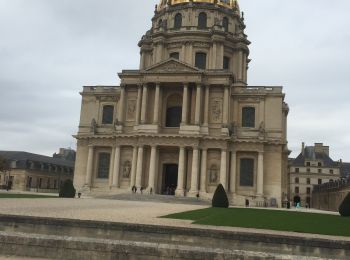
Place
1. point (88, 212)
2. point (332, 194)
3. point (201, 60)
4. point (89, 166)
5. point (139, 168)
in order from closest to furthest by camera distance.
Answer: point (88, 212) → point (139, 168) → point (89, 166) → point (201, 60) → point (332, 194)

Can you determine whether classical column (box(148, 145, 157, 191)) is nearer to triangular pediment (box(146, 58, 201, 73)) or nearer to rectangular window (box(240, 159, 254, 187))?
triangular pediment (box(146, 58, 201, 73))

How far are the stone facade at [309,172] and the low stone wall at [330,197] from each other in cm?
891

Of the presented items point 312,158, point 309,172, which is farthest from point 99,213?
point 312,158

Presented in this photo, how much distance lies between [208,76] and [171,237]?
1442 inches

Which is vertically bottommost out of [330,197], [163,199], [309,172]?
[163,199]

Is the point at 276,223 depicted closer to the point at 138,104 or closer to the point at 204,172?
the point at 204,172

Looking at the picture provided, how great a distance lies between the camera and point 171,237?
13992 millimetres

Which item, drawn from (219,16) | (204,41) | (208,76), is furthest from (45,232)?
(219,16)

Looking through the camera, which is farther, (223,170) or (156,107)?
(156,107)

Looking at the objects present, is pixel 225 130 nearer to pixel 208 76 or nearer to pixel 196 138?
pixel 196 138

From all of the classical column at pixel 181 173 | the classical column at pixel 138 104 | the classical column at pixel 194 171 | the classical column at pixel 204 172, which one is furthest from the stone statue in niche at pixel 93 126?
the classical column at pixel 204 172

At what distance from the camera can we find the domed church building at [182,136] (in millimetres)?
47094

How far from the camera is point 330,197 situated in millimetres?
64812

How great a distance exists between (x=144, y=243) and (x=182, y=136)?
3732 cm
